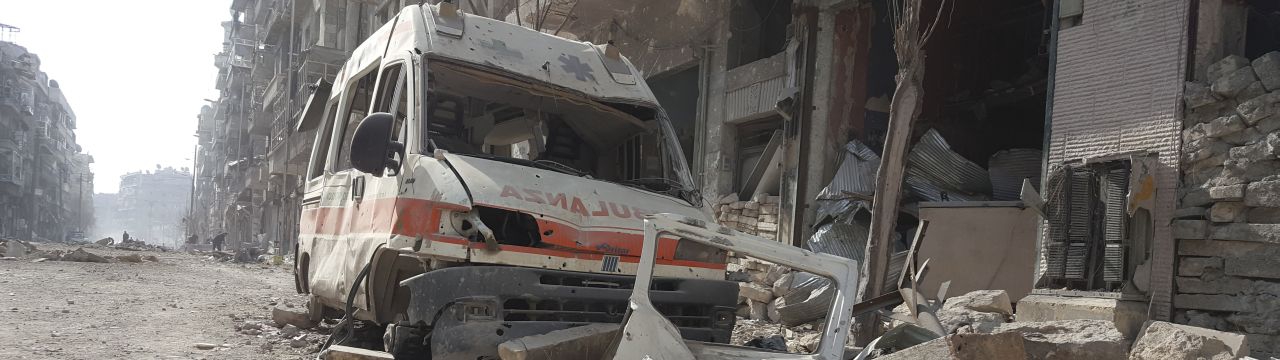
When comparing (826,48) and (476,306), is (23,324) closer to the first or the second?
(476,306)

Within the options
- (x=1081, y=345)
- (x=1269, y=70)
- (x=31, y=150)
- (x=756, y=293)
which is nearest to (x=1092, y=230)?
(x=1269, y=70)

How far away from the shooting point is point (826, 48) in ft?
34.3

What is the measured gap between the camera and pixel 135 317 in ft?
26.2

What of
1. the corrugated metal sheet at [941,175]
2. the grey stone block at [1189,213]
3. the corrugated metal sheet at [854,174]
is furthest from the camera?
the corrugated metal sheet at [854,174]

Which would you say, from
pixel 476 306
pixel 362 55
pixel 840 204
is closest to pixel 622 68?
pixel 362 55

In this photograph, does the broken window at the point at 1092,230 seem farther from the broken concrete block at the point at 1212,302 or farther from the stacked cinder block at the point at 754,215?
the stacked cinder block at the point at 754,215

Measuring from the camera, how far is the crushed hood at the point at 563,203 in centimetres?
396

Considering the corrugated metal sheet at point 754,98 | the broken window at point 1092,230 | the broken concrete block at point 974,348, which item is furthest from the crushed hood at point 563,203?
the corrugated metal sheet at point 754,98

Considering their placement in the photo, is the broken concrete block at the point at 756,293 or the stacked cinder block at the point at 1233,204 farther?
the broken concrete block at the point at 756,293

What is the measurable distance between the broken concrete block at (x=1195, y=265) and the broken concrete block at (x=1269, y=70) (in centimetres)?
121

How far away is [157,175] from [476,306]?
198 meters

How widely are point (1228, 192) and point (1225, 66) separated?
891 mm

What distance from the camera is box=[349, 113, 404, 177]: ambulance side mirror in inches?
160

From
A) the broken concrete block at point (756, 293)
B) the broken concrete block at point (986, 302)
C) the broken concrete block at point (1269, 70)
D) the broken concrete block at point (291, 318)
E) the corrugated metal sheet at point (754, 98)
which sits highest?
the corrugated metal sheet at point (754, 98)
